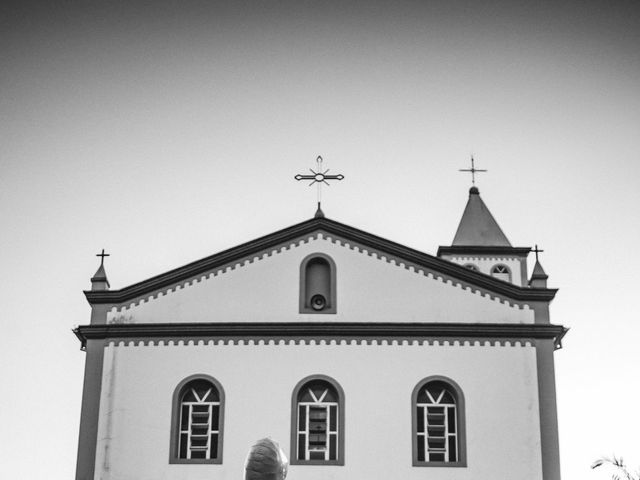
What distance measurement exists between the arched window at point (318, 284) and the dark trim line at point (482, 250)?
1314 centimetres

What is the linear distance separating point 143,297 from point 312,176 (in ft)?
15.9

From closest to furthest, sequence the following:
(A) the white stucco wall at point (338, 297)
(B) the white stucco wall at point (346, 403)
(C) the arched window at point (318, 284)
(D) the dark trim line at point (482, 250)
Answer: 1. (B) the white stucco wall at point (346, 403)
2. (A) the white stucco wall at point (338, 297)
3. (C) the arched window at point (318, 284)
4. (D) the dark trim line at point (482, 250)

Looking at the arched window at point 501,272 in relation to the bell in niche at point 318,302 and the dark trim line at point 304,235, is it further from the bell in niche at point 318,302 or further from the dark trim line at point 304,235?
the bell in niche at point 318,302

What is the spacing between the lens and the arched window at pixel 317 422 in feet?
66.2

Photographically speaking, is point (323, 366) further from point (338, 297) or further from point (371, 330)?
point (338, 297)

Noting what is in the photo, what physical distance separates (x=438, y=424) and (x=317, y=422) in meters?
2.49

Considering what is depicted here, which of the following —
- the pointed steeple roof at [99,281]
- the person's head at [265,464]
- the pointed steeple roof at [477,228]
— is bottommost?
the person's head at [265,464]

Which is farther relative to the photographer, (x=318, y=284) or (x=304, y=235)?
(x=304, y=235)

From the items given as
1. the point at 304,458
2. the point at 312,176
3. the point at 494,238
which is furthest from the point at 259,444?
the point at 494,238

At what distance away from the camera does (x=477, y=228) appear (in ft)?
115

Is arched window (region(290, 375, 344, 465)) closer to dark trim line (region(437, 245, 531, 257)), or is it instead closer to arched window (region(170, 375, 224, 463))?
arched window (region(170, 375, 224, 463))

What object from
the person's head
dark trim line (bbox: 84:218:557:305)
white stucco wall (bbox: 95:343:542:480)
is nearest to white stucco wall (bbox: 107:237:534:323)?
dark trim line (bbox: 84:218:557:305)

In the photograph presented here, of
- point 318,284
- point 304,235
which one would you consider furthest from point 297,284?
point 304,235

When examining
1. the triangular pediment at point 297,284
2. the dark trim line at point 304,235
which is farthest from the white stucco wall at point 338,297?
the dark trim line at point 304,235
